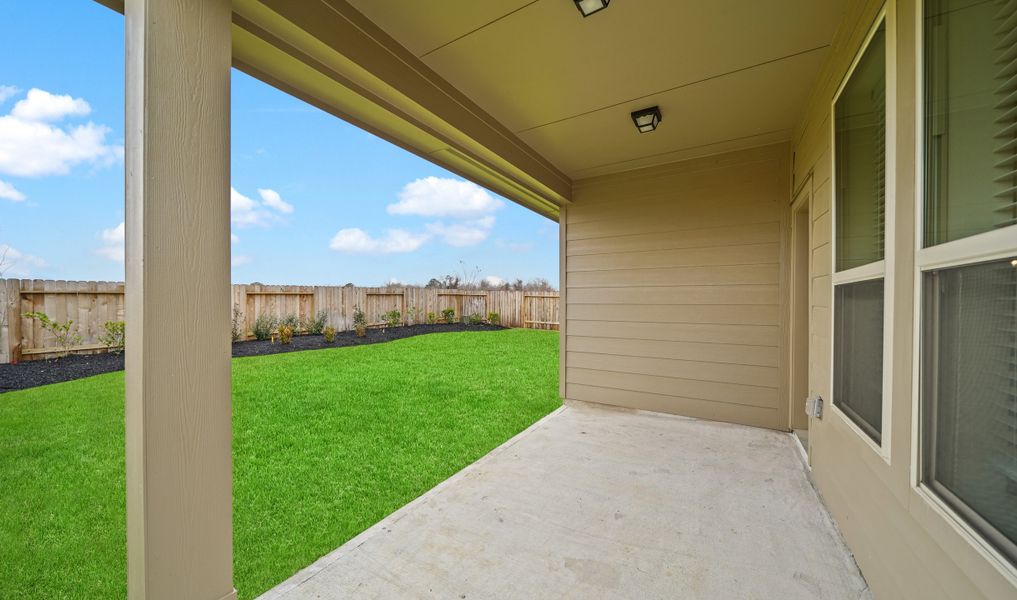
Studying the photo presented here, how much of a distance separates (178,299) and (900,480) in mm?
2279

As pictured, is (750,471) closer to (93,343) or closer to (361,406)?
(361,406)

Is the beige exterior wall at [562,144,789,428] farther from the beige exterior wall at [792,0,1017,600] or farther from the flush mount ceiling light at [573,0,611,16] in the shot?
the flush mount ceiling light at [573,0,611,16]

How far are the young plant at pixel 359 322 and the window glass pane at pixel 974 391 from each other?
29.0 ft

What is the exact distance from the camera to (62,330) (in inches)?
199

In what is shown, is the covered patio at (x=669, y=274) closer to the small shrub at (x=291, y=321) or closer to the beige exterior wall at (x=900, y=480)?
the beige exterior wall at (x=900, y=480)

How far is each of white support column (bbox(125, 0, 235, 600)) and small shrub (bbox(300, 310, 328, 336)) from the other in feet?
26.1

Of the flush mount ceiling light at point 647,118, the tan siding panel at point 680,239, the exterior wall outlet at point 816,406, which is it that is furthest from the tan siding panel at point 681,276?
the flush mount ceiling light at point 647,118

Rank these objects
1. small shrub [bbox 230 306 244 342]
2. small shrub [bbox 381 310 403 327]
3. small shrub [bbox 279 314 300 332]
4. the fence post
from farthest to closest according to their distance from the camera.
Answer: small shrub [bbox 381 310 403 327]
small shrub [bbox 279 314 300 332]
small shrub [bbox 230 306 244 342]
the fence post

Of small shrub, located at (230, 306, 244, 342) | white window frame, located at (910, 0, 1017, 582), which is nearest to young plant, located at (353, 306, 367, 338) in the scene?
small shrub, located at (230, 306, 244, 342)

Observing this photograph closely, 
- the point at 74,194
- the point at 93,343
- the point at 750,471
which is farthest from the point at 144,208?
the point at 93,343

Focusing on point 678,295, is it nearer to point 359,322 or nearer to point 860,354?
point 860,354

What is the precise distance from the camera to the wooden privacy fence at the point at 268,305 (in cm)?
470

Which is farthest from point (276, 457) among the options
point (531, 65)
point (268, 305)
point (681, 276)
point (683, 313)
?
point (268, 305)

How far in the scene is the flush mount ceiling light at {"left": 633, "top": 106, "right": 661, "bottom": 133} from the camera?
2660 mm
